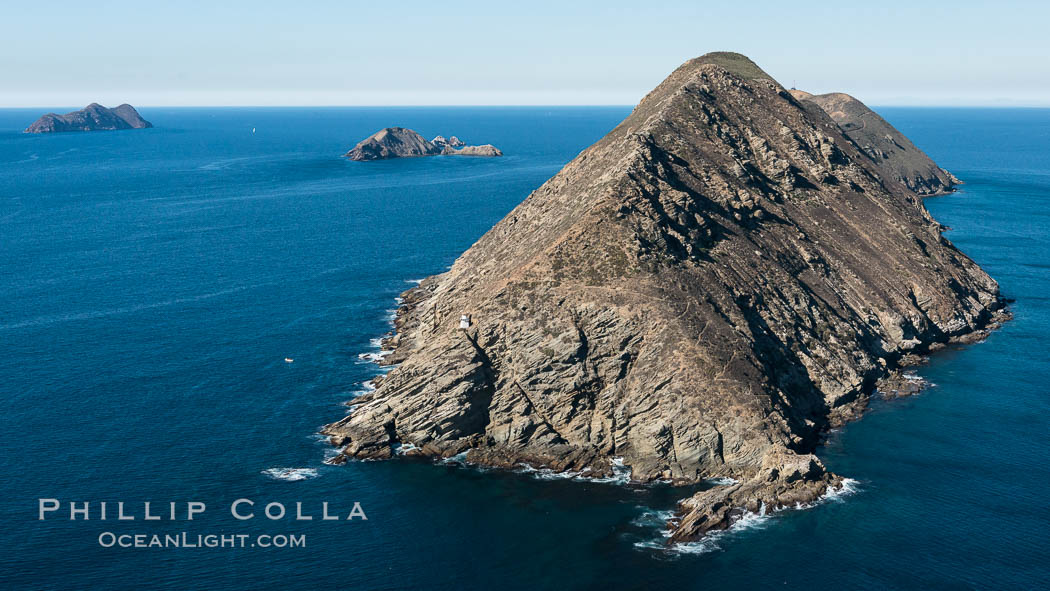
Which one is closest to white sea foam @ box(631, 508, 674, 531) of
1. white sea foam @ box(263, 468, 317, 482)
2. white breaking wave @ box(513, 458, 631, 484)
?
white breaking wave @ box(513, 458, 631, 484)

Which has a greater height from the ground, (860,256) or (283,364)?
(860,256)

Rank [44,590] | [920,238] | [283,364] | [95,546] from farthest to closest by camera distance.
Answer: [920,238], [283,364], [95,546], [44,590]

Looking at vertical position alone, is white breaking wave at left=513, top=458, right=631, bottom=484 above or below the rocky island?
below

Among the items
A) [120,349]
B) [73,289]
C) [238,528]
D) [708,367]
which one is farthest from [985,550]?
[73,289]

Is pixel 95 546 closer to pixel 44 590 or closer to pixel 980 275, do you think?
pixel 44 590
